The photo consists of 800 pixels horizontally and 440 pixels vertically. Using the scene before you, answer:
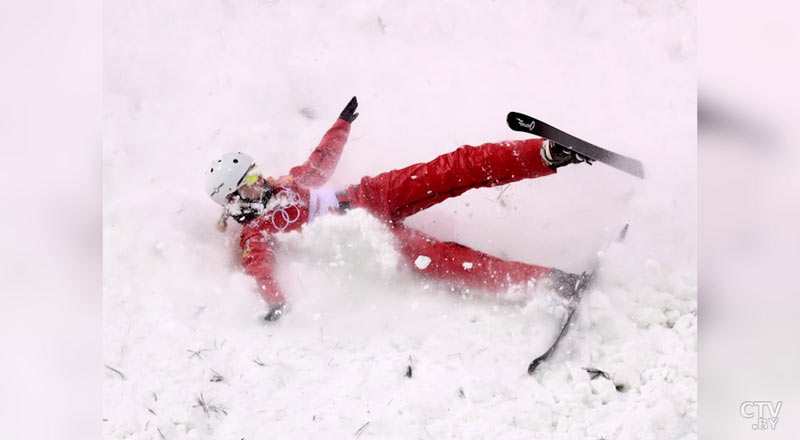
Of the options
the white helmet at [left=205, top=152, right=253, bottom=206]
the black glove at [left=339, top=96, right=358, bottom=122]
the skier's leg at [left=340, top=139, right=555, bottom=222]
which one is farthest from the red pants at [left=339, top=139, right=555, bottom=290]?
the white helmet at [left=205, top=152, right=253, bottom=206]

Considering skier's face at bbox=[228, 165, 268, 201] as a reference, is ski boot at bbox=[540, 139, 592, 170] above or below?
above

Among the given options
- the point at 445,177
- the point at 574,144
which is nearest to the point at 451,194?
the point at 445,177

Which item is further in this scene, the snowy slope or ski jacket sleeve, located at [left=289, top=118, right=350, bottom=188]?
ski jacket sleeve, located at [left=289, top=118, right=350, bottom=188]

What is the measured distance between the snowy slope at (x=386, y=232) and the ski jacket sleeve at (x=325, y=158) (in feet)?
0.08

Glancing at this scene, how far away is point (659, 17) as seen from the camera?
5.94 feet

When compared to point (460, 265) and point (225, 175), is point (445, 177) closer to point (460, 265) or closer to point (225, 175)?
point (460, 265)

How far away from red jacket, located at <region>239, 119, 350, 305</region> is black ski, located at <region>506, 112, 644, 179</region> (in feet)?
1.40

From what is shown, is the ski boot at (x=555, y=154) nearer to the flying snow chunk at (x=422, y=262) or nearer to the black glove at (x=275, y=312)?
the flying snow chunk at (x=422, y=262)

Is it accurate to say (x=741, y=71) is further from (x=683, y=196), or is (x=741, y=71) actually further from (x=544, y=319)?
(x=544, y=319)

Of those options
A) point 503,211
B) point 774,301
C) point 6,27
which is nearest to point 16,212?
point 6,27

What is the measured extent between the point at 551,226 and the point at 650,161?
10.8 inches

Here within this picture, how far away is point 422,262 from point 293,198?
14.2 inches

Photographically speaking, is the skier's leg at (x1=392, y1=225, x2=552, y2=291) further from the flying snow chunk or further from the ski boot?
the ski boot

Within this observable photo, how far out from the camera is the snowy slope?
175 cm
